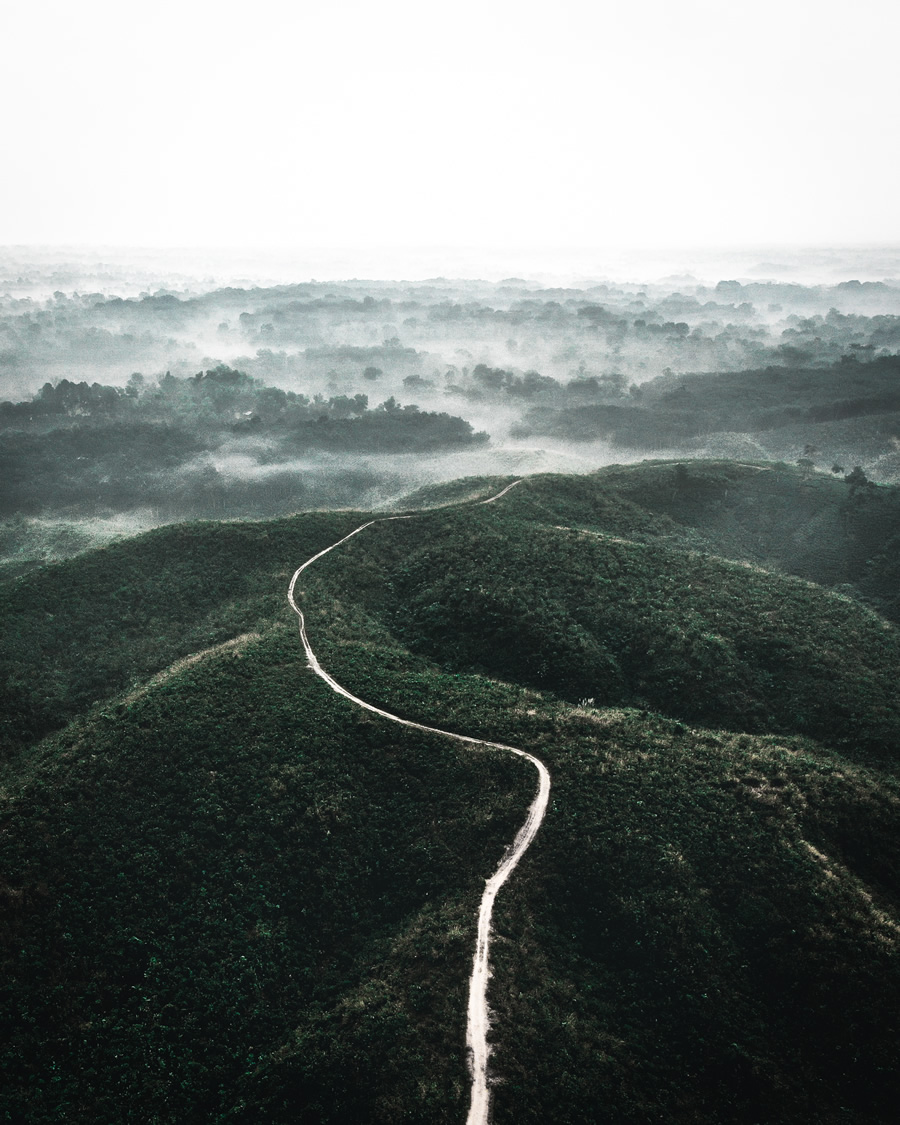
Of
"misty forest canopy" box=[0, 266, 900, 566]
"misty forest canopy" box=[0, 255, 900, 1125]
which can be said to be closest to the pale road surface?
"misty forest canopy" box=[0, 255, 900, 1125]

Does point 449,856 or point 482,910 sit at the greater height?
point 482,910

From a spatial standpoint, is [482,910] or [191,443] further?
[191,443]

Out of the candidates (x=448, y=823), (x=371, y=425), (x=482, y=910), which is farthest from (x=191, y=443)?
(x=482, y=910)

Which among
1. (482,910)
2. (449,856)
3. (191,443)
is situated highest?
(482,910)

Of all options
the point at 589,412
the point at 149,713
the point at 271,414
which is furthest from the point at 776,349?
the point at 149,713

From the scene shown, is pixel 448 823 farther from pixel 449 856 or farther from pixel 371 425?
pixel 371 425

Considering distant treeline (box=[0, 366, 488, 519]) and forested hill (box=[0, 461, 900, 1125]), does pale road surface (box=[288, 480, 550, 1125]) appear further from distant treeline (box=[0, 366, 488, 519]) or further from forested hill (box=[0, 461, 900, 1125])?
distant treeline (box=[0, 366, 488, 519])
